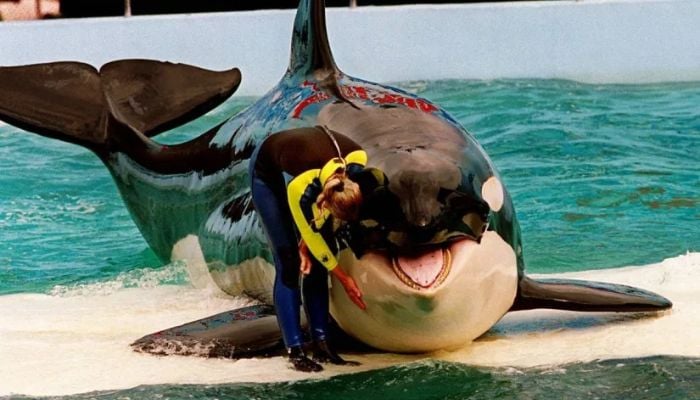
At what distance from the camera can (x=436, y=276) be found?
497cm

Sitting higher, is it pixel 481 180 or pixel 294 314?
pixel 481 180

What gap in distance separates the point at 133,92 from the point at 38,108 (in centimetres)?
73

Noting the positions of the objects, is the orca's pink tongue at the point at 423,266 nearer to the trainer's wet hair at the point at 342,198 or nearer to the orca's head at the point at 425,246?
the orca's head at the point at 425,246

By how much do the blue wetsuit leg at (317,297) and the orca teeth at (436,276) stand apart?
398mm

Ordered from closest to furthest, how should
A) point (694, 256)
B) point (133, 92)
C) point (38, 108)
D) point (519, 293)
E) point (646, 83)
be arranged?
point (519, 293)
point (694, 256)
point (38, 108)
point (133, 92)
point (646, 83)

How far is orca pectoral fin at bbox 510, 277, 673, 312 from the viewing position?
18.7 ft

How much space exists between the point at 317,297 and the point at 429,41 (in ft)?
28.6

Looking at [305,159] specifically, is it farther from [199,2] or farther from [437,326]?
[199,2]

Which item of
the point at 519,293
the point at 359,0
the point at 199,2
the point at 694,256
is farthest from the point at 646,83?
the point at 519,293

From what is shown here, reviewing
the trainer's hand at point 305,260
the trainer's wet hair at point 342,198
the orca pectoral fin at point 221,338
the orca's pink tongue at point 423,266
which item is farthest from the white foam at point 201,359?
the trainer's wet hair at point 342,198

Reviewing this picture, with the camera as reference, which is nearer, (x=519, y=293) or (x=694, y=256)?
(x=519, y=293)

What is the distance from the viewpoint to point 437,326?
5.19 metres

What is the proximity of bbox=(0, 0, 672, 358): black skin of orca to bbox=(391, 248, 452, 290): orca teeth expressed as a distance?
0.07 m

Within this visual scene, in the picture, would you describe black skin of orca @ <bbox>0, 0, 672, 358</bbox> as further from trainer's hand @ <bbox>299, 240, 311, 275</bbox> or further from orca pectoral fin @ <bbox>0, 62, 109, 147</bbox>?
trainer's hand @ <bbox>299, 240, 311, 275</bbox>
